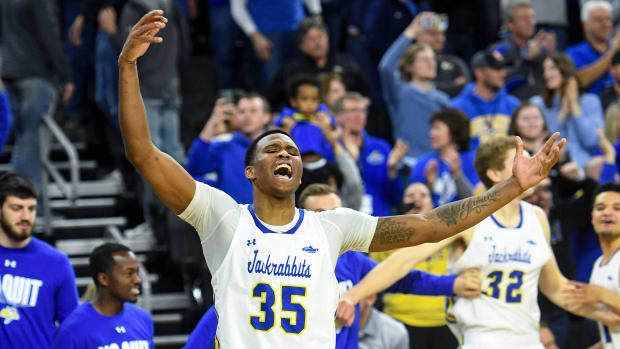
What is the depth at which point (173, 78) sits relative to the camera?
10336 millimetres

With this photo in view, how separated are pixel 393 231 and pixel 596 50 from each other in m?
7.15

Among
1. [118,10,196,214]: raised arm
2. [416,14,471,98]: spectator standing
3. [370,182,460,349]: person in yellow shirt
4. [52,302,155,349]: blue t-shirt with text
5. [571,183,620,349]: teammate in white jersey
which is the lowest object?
[370,182,460,349]: person in yellow shirt

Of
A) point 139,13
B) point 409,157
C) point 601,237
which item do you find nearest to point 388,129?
point 409,157

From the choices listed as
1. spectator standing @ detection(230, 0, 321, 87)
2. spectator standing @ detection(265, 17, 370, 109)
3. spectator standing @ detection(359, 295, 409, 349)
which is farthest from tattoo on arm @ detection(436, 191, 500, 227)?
spectator standing @ detection(230, 0, 321, 87)

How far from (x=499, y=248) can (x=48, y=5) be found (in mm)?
5590

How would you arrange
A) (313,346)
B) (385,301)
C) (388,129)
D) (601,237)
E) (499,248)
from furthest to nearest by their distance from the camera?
1. (388,129)
2. (385,301)
3. (601,237)
4. (499,248)
5. (313,346)

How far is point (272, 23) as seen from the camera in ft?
37.2

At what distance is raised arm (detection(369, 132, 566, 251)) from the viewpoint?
15.4 ft

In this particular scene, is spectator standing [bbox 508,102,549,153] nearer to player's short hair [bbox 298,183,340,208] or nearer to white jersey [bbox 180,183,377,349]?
player's short hair [bbox 298,183,340,208]

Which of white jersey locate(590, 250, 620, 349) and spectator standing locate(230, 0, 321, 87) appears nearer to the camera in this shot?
white jersey locate(590, 250, 620, 349)

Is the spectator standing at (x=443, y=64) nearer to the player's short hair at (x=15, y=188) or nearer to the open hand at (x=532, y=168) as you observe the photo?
the player's short hair at (x=15, y=188)

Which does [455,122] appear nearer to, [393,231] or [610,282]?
[610,282]

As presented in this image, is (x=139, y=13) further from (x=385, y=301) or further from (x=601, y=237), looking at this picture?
(x=601, y=237)

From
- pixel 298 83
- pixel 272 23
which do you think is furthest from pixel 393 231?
pixel 272 23
